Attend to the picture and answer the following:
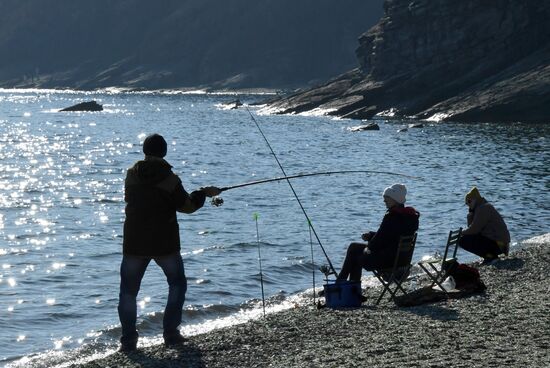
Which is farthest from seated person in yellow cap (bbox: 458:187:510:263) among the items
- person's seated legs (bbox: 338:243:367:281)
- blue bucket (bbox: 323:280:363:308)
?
blue bucket (bbox: 323:280:363:308)

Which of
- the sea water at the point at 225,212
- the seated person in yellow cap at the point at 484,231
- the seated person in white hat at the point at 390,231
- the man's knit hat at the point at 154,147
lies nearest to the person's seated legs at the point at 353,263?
the seated person in white hat at the point at 390,231

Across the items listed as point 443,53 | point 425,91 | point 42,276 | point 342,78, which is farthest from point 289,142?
point 42,276

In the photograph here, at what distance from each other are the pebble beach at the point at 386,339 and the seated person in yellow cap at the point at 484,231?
316 centimetres

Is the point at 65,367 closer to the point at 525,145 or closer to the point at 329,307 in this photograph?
the point at 329,307

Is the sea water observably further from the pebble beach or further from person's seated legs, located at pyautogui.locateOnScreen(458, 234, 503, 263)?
person's seated legs, located at pyautogui.locateOnScreen(458, 234, 503, 263)

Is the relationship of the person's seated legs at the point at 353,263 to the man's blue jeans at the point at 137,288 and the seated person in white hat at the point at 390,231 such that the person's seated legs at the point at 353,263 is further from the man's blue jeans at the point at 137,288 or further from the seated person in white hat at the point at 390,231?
the man's blue jeans at the point at 137,288

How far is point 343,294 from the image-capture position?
14.3 metres

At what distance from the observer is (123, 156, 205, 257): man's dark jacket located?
11344 millimetres

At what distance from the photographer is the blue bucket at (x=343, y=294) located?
14.3 metres

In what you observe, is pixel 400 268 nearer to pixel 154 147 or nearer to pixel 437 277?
pixel 437 277

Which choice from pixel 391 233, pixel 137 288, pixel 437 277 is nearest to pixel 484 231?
pixel 437 277

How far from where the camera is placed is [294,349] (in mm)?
11453

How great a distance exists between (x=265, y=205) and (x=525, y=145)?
27625 millimetres

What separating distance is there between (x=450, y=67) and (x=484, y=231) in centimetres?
7443
